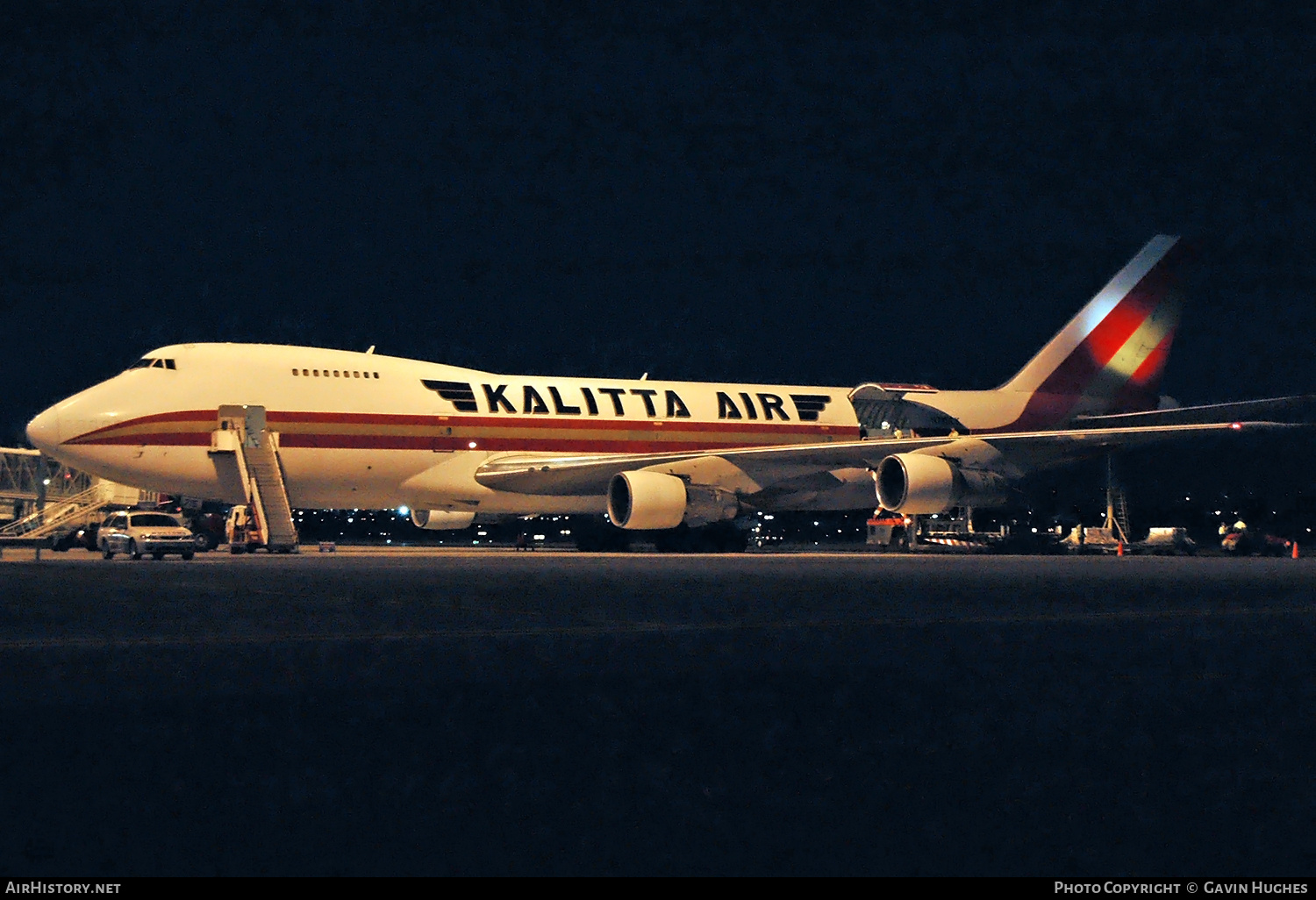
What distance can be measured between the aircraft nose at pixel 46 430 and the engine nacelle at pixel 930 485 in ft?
69.3

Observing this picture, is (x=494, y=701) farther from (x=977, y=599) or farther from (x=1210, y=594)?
(x=1210, y=594)

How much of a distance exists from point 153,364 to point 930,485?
20.4 m

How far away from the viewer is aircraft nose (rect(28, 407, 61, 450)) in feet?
110

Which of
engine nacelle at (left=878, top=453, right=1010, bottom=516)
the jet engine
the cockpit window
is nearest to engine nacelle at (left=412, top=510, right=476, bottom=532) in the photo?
the jet engine

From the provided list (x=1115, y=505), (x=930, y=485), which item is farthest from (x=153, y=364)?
(x=1115, y=505)

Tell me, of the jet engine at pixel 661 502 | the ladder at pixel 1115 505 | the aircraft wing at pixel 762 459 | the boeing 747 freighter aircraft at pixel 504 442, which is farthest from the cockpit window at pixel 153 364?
the ladder at pixel 1115 505

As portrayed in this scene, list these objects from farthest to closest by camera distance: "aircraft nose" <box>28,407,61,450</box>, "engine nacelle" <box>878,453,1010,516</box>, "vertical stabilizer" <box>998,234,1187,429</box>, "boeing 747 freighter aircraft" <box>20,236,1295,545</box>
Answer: "vertical stabilizer" <box>998,234,1187,429</box> → "engine nacelle" <box>878,453,1010,516</box> → "boeing 747 freighter aircraft" <box>20,236,1295,545</box> → "aircraft nose" <box>28,407,61,450</box>

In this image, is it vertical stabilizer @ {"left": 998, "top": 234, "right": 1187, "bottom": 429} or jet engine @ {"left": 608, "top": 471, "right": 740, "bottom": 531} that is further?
vertical stabilizer @ {"left": 998, "top": 234, "right": 1187, "bottom": 429}

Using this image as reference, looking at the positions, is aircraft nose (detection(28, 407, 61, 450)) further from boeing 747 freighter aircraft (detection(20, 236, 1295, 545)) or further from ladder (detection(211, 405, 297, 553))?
ladder (detection(211, 405, 297, 553))

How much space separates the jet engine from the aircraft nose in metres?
14.1

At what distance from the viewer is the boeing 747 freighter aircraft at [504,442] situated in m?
34.2

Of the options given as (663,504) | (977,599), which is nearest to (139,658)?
(977,599)

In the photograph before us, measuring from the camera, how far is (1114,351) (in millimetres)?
47031

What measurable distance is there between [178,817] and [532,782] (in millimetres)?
1714
